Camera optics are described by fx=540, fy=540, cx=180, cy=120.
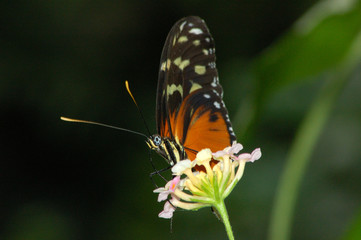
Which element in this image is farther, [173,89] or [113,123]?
[113,123]

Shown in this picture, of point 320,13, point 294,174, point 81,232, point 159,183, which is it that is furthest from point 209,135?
point 81,232

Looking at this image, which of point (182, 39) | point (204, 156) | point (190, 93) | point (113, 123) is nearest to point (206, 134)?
point (190, 93)

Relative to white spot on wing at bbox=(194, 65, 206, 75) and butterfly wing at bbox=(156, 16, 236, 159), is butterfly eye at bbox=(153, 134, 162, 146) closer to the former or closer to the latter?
butterfly wing at bbox=(156, 16, 236, 159)

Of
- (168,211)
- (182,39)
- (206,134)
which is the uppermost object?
(182,39)

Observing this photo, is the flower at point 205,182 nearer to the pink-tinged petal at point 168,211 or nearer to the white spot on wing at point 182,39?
the pink-tinged petal at point 168,211

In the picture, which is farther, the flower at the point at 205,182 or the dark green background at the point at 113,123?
the dark green background at the point at 113,123

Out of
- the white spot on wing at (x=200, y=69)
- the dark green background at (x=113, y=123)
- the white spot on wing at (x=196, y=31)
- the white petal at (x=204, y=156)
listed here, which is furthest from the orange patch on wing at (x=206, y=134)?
the dark green background at (x=113, y=123)

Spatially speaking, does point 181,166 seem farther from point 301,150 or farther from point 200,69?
point 200,69
